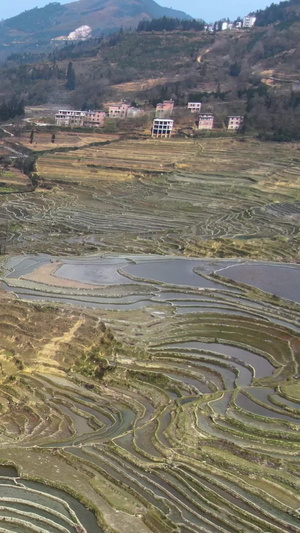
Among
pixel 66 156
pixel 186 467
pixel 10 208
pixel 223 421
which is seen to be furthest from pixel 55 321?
pixel 66 156

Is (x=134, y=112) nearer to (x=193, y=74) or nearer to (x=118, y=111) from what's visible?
(x=118, y=111)

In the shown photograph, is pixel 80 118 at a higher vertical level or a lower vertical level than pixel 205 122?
lower

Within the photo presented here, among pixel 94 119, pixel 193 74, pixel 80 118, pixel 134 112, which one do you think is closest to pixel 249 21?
pixel 193 74

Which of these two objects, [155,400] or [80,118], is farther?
[80,118]

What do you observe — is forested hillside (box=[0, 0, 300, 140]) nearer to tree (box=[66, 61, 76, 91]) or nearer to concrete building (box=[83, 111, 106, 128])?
tree (box=[66, 61, 76, 91])

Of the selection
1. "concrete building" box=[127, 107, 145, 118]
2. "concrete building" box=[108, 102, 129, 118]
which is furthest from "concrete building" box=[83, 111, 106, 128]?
"concrete building" box=[127, 107, 145, 118]

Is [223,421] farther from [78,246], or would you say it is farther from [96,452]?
[78,246]
